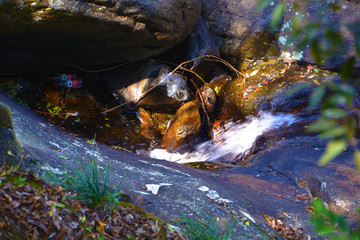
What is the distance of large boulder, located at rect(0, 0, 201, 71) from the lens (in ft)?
15.3

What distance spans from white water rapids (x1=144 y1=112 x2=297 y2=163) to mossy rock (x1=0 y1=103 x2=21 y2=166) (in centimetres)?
399

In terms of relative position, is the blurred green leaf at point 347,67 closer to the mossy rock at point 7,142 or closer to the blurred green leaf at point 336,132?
the blurred green leaf at point 336,132

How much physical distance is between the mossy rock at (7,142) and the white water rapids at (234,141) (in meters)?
3.99

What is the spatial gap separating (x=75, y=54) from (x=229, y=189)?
153 inches

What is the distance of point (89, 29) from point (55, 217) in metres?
3.88

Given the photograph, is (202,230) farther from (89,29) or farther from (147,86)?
(147,86)

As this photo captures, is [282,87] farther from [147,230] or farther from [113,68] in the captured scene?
[147,230]

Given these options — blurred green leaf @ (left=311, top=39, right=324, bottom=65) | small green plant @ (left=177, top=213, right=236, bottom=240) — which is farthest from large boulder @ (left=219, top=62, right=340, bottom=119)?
blurred green leaf @ (left=311, top=39, right=324, bottom=65)

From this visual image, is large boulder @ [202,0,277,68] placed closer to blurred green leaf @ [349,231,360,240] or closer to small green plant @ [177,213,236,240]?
small green plant @ [177,213,236,240]

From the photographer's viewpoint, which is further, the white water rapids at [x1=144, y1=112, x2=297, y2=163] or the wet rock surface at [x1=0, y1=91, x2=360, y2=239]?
the white water rapids at [x1=144, y1=112, x2=297, y2=163]

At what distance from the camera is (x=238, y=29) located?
7.84 metres

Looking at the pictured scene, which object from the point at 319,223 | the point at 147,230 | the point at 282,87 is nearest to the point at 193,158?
the point at 282,87

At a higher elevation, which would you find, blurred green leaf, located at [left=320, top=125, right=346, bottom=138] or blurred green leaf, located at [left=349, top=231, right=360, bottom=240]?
blurred green leaf, located at [left=320, top=125, right=346, bottom=138]

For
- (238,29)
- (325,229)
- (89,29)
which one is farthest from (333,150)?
(238,29)
